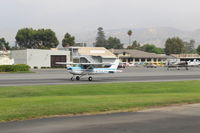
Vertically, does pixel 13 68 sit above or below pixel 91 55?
below

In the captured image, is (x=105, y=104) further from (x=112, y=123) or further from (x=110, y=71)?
(x=110, y=71)

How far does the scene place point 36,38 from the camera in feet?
493

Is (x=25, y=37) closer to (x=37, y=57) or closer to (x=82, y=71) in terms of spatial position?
(x=37, y=57)

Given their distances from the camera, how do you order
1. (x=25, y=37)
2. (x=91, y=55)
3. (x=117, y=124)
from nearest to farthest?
(x=117, y=124) < (x=91, y=55) < (x=25, y=37)

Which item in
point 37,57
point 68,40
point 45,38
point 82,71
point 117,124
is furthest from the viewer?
point 68,40

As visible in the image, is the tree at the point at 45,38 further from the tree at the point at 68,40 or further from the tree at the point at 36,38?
the tree at the point at 68,40

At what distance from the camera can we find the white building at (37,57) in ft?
311

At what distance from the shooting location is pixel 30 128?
412 inches

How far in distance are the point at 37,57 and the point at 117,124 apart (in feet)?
284

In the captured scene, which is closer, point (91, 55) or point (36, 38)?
A: point (91, 55)

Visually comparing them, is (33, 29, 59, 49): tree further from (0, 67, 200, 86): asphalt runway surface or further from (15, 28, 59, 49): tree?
(0, 67, 200, 86): asphalt runway surface

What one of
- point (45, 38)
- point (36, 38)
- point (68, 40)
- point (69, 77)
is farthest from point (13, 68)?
point (36, 38)

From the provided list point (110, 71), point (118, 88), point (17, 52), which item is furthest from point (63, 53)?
point (118, 88)

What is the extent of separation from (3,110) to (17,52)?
3373 inches
